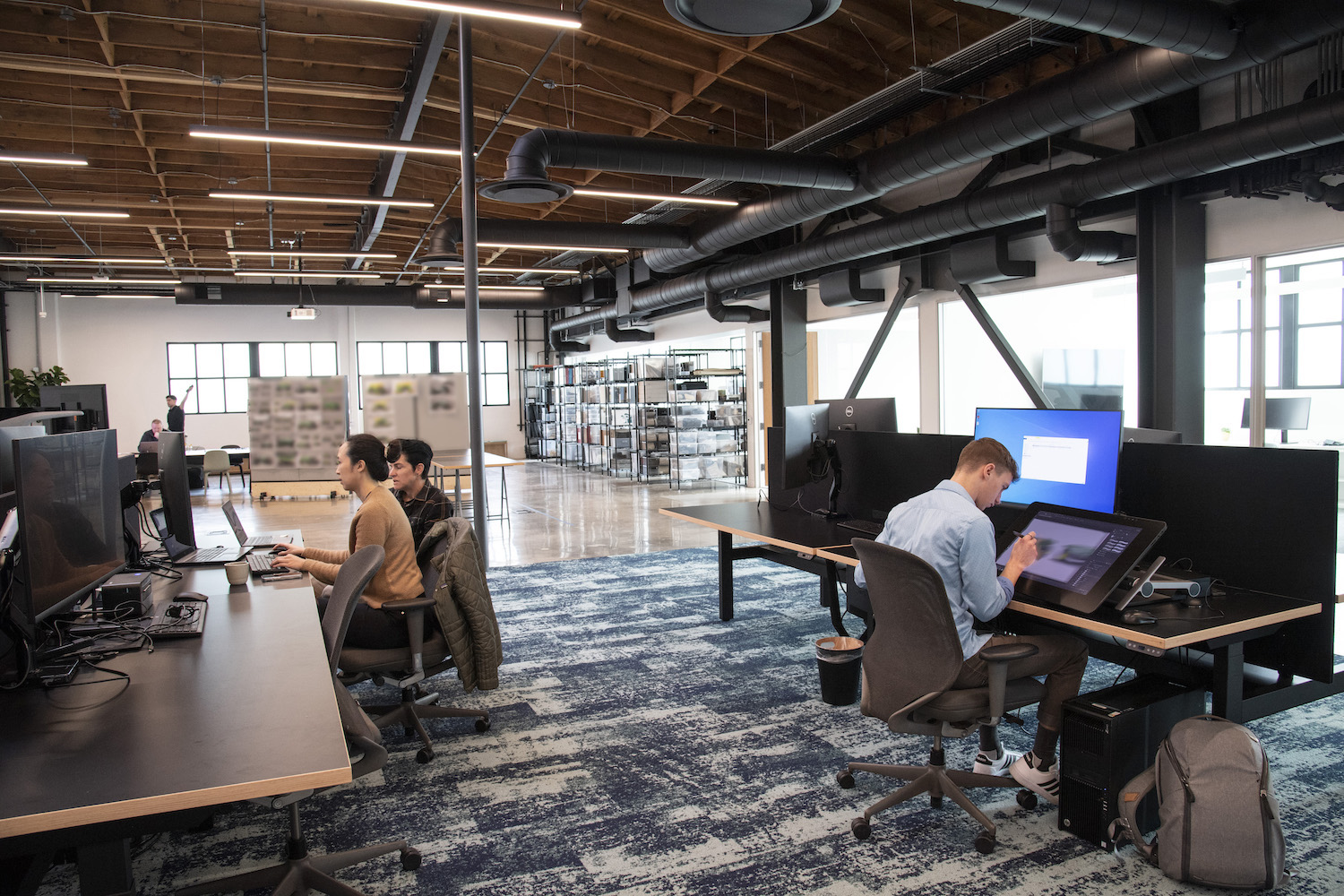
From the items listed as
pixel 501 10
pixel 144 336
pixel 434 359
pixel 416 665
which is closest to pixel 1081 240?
pixel 501 10

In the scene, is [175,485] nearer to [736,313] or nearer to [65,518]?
[65,518]

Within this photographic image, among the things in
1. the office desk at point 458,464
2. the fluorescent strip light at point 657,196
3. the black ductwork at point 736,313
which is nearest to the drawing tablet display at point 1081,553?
the fluorescent strip light at point 657,196

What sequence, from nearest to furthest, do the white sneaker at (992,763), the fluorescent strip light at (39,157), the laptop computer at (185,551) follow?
the white sneaker at (992,763) → the laptop computer at (185,551) → the fluorescent strip light at (39,157)

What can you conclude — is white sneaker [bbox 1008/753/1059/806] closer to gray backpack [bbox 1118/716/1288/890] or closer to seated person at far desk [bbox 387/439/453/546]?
gray backpack [bbox 1118/716/1288/890]

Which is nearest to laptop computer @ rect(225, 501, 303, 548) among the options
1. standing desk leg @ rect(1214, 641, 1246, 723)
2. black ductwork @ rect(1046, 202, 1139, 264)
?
standing desk leg @ rect(1214, 641, 1246, 723)

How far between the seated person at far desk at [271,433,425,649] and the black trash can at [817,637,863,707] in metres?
1.86

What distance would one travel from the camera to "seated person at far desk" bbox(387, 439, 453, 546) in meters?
4.18

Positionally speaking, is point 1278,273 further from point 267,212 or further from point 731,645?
point 267,212

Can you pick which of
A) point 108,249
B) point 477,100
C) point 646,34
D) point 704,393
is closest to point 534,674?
point 646,34

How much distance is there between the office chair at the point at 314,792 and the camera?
7.55 feet

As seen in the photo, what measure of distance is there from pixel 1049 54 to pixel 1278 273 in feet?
7.72

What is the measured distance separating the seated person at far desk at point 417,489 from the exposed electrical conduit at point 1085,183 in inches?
189

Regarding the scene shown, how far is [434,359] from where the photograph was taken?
19812 mm

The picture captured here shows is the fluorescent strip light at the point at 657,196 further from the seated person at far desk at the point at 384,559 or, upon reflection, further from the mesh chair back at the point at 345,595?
the mesh chair back at the point at 345,595
